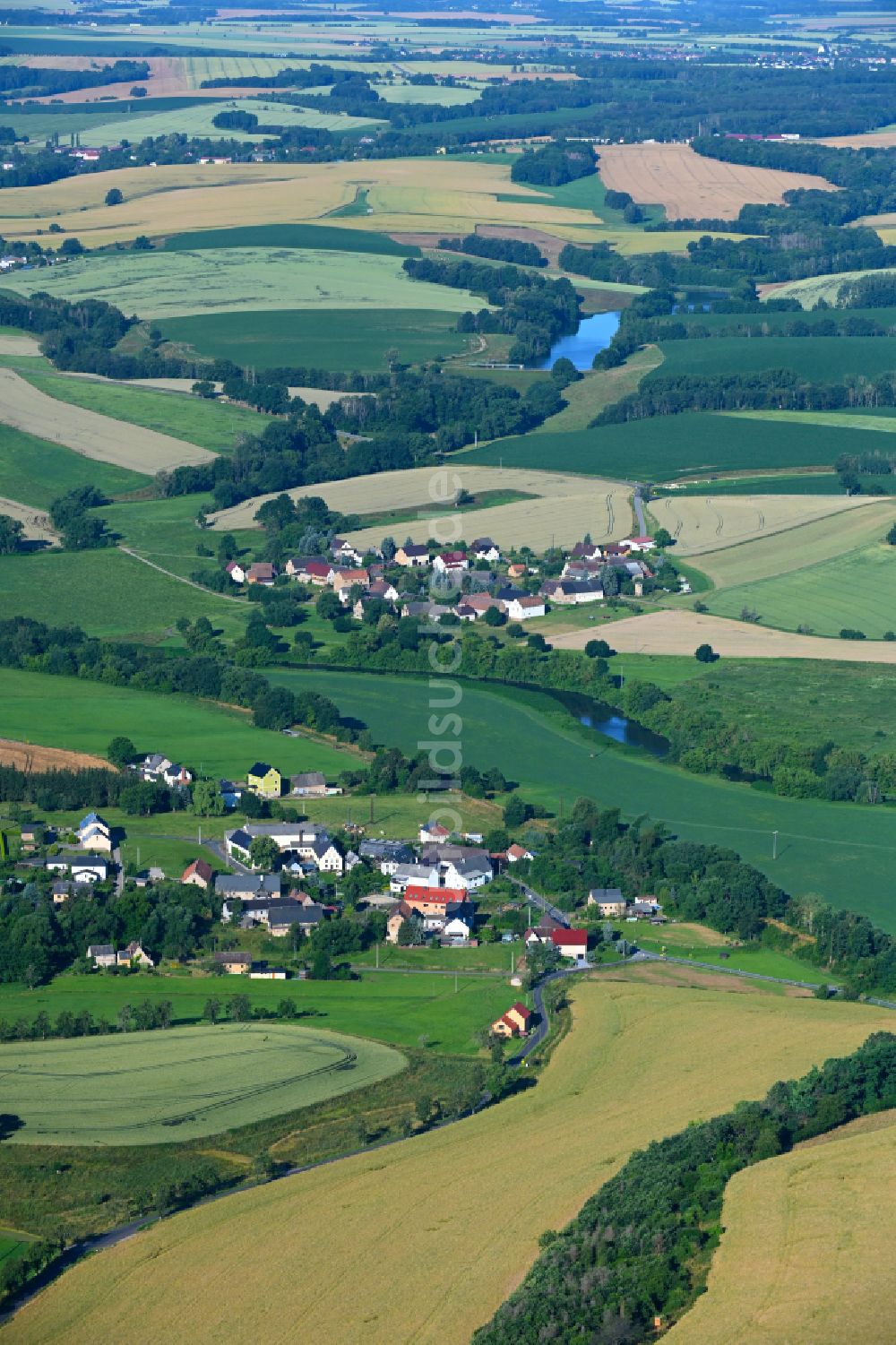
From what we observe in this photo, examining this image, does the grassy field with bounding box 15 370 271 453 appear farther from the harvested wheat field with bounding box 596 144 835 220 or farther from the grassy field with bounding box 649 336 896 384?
the harvested wheat field with bounding box 596 144 835 220

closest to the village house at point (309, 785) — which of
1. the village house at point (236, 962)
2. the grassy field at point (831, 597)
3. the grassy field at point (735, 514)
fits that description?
the village house at point (236, 962)

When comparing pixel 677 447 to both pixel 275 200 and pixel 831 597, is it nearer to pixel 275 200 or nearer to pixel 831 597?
pixel 831 597

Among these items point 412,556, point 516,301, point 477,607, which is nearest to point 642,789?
point 477,607

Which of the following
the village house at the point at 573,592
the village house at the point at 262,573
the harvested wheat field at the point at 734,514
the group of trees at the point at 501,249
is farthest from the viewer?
the group of trees at the point at 501,249

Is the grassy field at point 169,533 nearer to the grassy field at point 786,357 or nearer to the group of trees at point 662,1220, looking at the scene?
the grassy field at point 786,357

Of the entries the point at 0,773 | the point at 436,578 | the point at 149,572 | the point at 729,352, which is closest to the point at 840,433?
the point at 729,352

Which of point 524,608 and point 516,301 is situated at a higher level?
point 516,301
